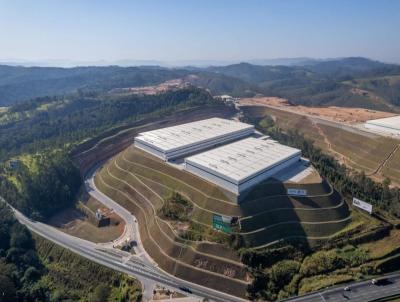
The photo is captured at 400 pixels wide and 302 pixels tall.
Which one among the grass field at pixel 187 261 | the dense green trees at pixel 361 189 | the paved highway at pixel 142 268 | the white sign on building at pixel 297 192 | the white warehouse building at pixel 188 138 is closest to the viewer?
the paved highway at pixel 142 268

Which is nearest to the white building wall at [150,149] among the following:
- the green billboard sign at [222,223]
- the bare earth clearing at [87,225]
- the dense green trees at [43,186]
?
the bare earth clearing at [87,225]

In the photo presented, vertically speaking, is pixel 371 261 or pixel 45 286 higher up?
pixel 371 261

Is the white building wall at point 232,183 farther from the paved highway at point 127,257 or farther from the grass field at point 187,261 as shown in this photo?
the paved highway at point 127,257

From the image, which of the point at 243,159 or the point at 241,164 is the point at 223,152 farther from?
the point at 241,164

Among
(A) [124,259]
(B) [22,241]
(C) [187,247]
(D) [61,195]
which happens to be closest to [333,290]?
(C) [187,247]

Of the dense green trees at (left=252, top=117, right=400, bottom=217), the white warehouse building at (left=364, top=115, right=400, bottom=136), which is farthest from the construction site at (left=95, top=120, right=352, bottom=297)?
the white warehouse building at (left=364, top=115, right=400, bottom=136)

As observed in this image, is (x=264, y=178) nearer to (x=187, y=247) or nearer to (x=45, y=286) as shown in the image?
(x=187, y=247)

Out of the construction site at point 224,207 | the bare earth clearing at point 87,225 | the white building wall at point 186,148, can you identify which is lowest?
the bare earth clearing at point 87,225

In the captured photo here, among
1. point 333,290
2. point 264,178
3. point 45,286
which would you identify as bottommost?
point 45,286
